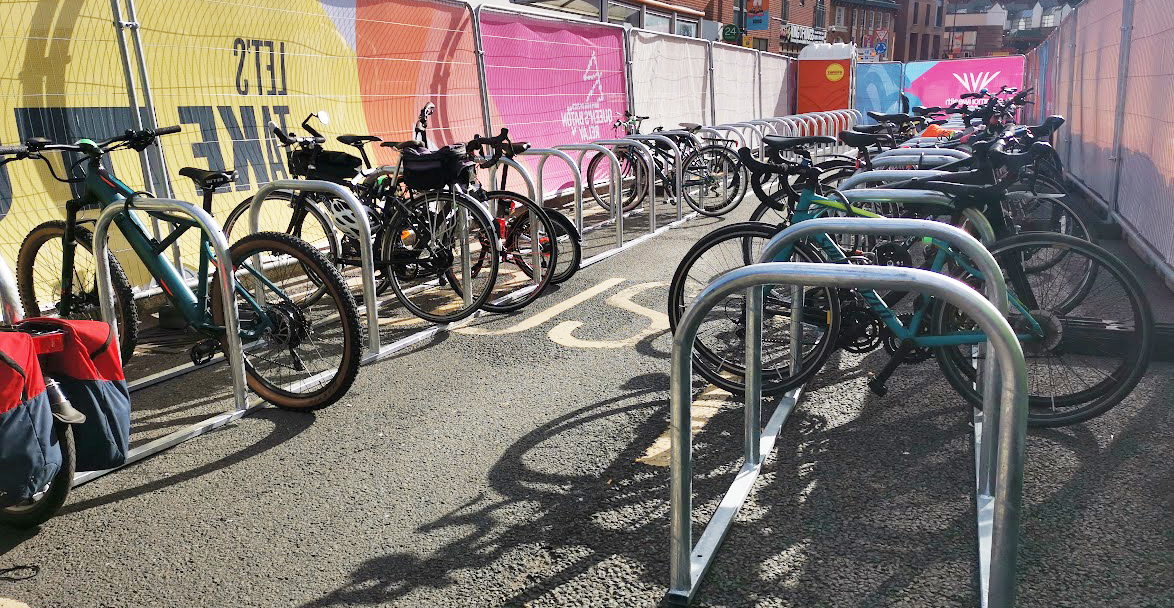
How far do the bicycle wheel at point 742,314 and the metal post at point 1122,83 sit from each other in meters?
4.78

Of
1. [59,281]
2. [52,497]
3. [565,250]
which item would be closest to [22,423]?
[52,497]

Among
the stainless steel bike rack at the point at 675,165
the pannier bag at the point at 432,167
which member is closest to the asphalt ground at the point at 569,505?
the pannier bag at the point at 432,167

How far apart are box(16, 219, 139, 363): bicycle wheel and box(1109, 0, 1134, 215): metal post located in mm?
7498

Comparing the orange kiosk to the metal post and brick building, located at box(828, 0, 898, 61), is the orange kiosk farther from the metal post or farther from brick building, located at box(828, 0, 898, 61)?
brick building, located at box(828, 0, 898, 61)

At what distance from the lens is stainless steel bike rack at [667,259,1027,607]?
1.81 metres

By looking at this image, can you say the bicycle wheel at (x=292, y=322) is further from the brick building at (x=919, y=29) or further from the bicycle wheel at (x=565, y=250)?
the brick building at (x=919, y=29)

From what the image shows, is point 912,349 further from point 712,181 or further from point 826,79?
point 826,79

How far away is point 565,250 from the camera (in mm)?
7000

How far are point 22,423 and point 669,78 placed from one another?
1227 centimetres

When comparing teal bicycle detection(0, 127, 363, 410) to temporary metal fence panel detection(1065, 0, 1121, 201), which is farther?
temporary metal fence panel detection(1065, 0, 1121, 201)

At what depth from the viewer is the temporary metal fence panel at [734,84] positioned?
16516 mm

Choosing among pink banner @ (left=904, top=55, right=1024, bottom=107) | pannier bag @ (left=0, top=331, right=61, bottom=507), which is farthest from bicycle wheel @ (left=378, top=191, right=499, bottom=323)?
pink banner @ (left=904, top=55, right=1024, bottom=107)

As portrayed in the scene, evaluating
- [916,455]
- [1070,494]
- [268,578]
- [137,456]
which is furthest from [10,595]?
[1070,494]

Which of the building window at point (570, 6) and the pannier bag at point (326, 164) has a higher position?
the building window at point (570, 6)
